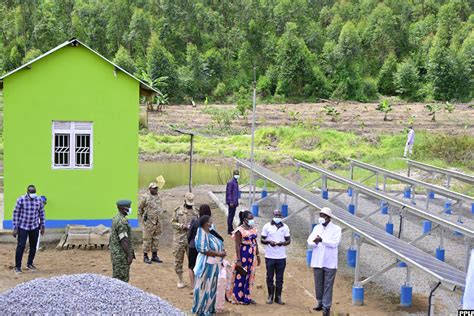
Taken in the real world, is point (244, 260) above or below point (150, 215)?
below

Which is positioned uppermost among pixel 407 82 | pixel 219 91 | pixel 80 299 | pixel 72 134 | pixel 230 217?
pixel 407 82

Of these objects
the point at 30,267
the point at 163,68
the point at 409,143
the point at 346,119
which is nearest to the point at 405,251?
the point at 30,267

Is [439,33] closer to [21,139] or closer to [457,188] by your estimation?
[457,188]

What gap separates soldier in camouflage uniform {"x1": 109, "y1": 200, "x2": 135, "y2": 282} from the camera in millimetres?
7770

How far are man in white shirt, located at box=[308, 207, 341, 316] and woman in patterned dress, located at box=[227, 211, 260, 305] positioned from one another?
85cm

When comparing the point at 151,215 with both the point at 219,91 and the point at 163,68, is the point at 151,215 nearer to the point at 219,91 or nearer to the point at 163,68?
the point at 163,68

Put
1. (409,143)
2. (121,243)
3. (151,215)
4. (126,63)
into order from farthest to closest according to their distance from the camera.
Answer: (126,63)
(409,143)
(151,215)
(121,243)

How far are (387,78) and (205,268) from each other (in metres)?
58.5

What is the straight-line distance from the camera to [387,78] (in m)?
62.8

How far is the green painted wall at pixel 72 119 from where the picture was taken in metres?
11.8

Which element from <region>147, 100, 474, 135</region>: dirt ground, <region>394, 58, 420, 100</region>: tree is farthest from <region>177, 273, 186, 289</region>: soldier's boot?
<region>394, 58, 420, 100</region>: tree

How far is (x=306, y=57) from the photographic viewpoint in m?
60.0

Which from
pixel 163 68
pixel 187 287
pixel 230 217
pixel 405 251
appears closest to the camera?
pixel 405 251

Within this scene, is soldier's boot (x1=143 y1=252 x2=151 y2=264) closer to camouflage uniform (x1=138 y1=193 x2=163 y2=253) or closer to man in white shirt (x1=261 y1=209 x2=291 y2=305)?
camouflage uniform (x1=138 y1=193 x2=163 y2=253)
